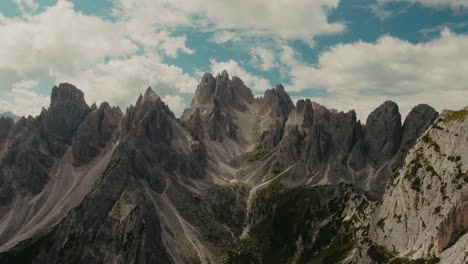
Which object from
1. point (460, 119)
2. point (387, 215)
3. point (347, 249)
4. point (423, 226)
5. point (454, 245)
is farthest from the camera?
point (347, 249)

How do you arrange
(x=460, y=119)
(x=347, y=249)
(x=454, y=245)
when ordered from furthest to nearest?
(x=347, y=249) → (x=460, y=119) → (x=454, y=245)

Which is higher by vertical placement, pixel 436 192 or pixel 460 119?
pixel 460 119

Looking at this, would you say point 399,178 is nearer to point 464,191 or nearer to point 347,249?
point 464,191

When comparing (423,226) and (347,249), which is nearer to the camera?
(423,226)

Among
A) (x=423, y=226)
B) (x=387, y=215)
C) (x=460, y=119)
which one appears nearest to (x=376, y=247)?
(x=387, y=215)

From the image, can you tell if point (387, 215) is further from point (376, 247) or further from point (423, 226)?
point (423, 226)

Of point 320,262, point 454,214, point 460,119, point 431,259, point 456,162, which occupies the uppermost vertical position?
point 460,119

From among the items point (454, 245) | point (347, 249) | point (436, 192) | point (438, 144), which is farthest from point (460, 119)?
point (347, 249)
